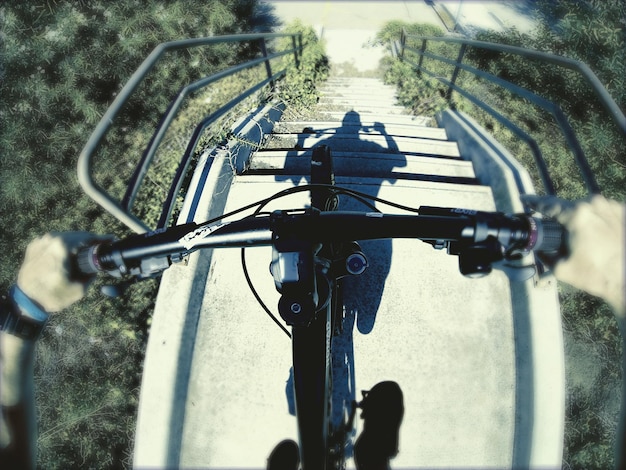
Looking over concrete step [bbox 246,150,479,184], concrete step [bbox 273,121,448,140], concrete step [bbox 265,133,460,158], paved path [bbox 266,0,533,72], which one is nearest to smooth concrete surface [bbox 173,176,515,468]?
concrete step [bbox 246,150,479,184]

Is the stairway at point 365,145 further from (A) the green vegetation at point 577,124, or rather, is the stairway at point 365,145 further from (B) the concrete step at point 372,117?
(A) the green vegetation at point 577,124

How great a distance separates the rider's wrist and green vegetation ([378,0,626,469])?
202 inches

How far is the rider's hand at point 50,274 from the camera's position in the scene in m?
1.37

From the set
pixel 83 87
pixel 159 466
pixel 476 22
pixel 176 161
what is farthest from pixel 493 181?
pixel 476 22

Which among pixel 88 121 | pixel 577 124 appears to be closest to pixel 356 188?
pixel 577 124

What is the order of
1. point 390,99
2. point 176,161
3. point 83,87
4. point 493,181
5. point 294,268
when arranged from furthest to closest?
1. point 83,87
2. point 390,99
3. point 176,161
4. point 493,181
5. point 294,268

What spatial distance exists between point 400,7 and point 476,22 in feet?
7.77

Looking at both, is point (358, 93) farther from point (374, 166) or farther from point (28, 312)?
point (28, 312)

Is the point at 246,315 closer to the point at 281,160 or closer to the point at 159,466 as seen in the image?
the point at 159,466

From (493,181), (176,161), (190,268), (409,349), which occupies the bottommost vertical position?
(409,349)

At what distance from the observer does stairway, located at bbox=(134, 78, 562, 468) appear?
2.40 metres

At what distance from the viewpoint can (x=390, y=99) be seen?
621 centimetres

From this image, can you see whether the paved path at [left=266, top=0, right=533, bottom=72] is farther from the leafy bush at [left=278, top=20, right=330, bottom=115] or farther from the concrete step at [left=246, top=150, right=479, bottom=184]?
the concrete step at [left=246, top=150, right=479, bottom=184]

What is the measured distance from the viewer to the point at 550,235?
134 cm
